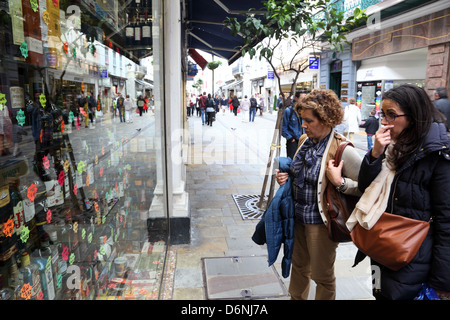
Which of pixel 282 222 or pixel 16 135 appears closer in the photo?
pixel 16 135

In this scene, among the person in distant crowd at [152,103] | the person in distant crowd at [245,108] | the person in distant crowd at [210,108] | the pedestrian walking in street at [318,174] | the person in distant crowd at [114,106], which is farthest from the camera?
the person in distant crowd at [245,108]

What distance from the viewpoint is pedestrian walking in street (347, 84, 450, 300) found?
5.31 feet

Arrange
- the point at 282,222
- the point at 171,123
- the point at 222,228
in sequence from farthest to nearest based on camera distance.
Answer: the point at 222,228 < the point at 171,123 < the point at 282,222

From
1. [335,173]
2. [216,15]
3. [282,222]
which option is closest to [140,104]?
[282,222]

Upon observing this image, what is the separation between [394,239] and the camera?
1.69 meters

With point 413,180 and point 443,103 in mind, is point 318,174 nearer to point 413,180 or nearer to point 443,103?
point 413,180

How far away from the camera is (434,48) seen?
1287cm

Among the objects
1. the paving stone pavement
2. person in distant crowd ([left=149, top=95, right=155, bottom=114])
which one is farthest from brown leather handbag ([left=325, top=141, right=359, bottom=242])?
person in distant crowd ([left=149, top=95, right=155, bottom=114])

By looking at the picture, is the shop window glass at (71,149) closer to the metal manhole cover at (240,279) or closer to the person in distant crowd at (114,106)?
the person in distant crowd at (114,106)

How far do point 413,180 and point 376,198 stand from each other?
0.21m

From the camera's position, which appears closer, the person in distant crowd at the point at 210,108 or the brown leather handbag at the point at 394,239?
the brown leather handbag at the point at 394,239

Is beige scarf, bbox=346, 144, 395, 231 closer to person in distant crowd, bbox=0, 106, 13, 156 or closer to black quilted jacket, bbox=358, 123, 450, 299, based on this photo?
black quilted jacket, bbox=358, 123, 450, 299

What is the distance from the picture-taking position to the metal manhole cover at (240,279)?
10.4 ft

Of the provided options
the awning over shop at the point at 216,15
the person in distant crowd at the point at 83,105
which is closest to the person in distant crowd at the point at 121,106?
the person in distant crowd at the point at 83,105
